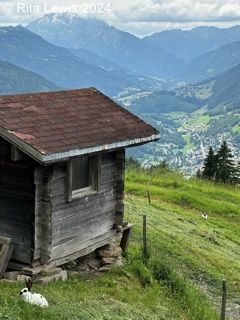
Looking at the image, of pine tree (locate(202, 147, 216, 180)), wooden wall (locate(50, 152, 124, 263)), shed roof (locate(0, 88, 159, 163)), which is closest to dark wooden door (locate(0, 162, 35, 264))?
wooden wall (locate(50, 152, 124, 263))

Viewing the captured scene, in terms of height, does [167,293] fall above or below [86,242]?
below

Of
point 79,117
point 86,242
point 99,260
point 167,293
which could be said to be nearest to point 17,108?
point 79,117

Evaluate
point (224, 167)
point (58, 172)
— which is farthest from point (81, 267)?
point (224, 167)

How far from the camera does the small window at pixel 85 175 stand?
1321cm

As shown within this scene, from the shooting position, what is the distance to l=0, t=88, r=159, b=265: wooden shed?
38.3 feet

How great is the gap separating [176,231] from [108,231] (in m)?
7.81

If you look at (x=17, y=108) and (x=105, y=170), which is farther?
(x=105, y=170)

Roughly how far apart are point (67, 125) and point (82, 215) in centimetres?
221

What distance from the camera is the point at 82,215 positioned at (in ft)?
43.8

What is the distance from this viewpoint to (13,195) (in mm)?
12383

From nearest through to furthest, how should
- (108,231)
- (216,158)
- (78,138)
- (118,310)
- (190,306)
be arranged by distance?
(118,310) < (78,138) < (190,306) < (108,231) < (216,158)

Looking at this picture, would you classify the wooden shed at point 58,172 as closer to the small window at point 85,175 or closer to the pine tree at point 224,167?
the small window at point 85,175

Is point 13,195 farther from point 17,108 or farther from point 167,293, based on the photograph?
point 167,293

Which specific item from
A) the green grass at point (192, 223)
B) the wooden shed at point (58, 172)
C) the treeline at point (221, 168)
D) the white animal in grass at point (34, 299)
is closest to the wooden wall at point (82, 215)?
the wooden shed at point (58, 172)
